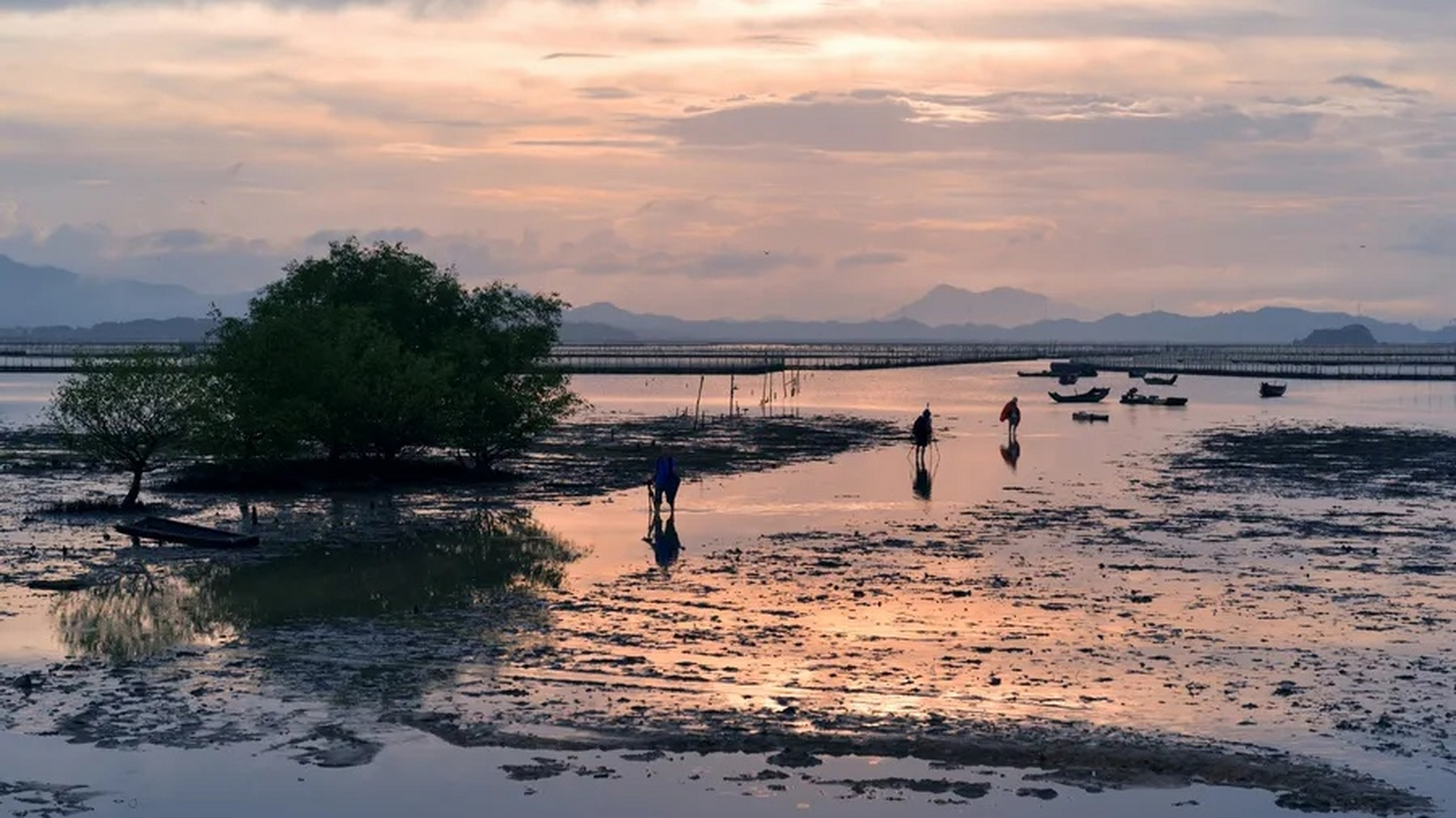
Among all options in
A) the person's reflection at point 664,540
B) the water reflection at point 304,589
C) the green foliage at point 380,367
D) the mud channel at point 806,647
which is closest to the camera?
the mud channel at point 806,647

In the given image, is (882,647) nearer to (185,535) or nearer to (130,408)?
(185,535)

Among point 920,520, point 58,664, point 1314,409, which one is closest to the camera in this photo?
point 58,664

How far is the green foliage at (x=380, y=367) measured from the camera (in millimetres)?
45281

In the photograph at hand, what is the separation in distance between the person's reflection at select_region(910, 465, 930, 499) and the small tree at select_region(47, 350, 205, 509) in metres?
20.1

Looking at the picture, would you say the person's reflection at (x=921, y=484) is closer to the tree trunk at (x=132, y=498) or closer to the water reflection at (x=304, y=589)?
the water reflection at (x=304, y=589)

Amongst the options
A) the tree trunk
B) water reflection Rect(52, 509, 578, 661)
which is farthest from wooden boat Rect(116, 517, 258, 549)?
the tree trunk

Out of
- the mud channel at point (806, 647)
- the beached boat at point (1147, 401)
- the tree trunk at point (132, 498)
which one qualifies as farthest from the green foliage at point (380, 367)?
the beached boat at point (1147, 401)

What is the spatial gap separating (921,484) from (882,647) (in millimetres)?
26573

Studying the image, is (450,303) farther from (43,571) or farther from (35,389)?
(35,389)

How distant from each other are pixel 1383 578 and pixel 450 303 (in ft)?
110

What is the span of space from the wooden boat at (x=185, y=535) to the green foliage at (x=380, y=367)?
34.7ft

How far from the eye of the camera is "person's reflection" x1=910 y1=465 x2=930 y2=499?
1784 inches

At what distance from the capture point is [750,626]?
78.4 ft

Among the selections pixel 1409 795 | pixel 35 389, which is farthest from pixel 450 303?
pixel 35 389
